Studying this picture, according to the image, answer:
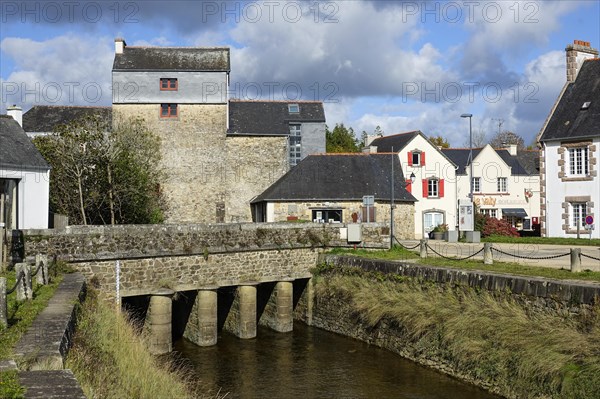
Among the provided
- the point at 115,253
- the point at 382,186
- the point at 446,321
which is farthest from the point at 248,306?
the point at 382,186

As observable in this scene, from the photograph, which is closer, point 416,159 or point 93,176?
point 93,176

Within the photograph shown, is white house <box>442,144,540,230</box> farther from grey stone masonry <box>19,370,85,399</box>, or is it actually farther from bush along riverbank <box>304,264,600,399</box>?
grey stone masonry <box>19,370,85,399</box>

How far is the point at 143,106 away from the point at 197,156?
13.4 feet

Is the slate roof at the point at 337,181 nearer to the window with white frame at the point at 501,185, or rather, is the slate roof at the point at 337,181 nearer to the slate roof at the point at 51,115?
the slate roof at the point at 51,115

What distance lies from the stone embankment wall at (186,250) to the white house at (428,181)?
51.1 feet

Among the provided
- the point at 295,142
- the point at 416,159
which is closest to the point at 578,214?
the point at 416,159

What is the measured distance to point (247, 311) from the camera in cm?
2011

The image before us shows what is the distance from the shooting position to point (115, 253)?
17953 millimetres

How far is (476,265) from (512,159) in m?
34.9

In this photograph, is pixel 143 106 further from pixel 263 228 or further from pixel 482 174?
pixel 482 174

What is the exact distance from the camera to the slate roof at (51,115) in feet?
123

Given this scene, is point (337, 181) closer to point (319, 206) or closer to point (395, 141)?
point (319, 206)

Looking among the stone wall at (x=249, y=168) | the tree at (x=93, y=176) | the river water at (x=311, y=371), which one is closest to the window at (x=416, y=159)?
the stone wall at (x=249, y=168)

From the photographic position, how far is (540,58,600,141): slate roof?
1152 inches
